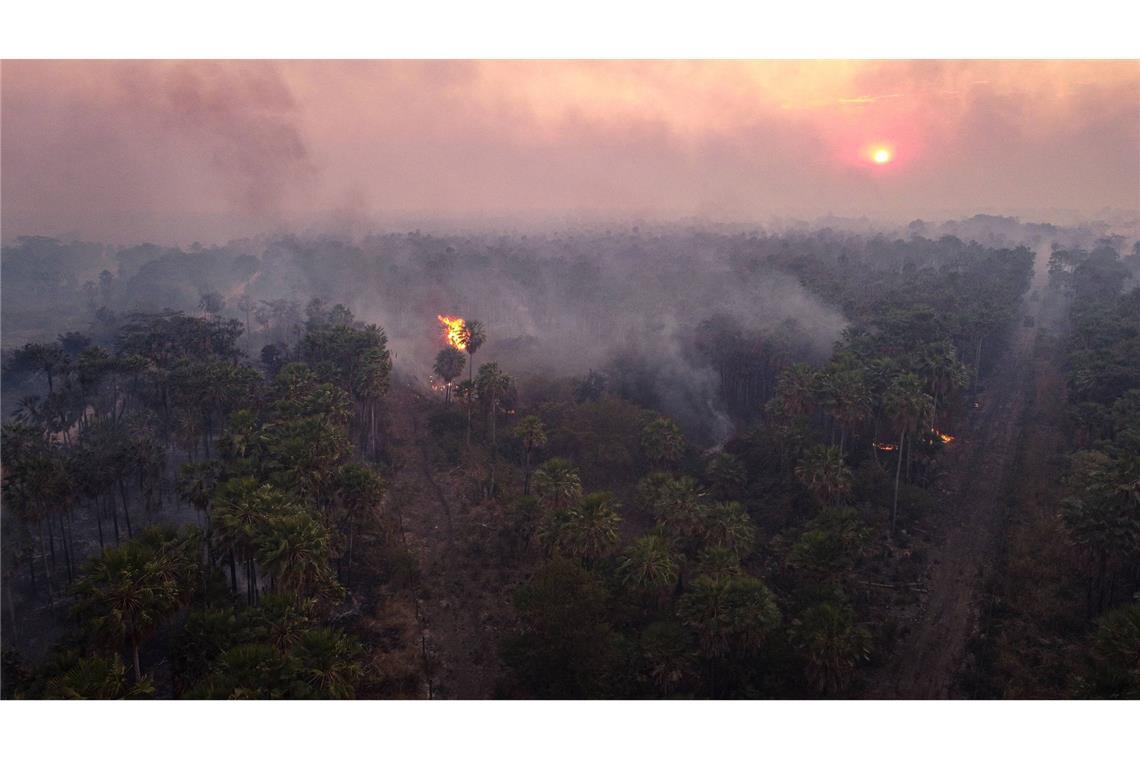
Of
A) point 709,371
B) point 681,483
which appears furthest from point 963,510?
point 709,371

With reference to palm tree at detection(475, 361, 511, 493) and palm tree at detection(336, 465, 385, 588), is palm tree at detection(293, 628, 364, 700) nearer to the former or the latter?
palm tree at detection(336, 465, 385, 588)

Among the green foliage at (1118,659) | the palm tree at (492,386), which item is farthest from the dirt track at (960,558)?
the palm tree at (492,386)

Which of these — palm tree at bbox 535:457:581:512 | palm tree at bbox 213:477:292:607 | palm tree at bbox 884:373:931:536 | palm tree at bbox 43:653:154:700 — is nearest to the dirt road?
palm tree at bbox 535:457:581:512

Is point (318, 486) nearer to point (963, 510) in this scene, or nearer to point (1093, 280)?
point (963, 510)

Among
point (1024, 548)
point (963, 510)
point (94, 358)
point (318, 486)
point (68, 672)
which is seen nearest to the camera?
point (68, 672)

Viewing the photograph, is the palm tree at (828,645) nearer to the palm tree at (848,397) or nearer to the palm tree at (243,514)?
the palm tree at (848,397)

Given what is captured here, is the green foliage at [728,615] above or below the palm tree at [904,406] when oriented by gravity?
below
